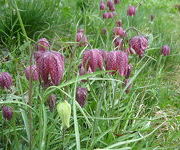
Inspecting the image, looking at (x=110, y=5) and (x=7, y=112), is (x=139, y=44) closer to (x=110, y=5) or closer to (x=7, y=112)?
(x=7, y=112)

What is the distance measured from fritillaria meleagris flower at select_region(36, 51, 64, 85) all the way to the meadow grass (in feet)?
0.13

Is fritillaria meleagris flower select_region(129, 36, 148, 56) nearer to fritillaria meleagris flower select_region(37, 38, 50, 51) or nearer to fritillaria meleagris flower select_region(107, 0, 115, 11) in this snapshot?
fritillaria meleagris flower select_region(37, 38, 50, 51)

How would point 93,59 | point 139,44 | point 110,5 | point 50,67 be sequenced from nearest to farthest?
point 50,67
point 93,59
point 139,44
point 110,5

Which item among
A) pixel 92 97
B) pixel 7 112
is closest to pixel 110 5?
pixel 92 97

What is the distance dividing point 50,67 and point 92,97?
3.02 feet

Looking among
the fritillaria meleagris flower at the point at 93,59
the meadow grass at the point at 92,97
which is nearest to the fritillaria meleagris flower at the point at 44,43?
the meadow grass at the point at 92,97

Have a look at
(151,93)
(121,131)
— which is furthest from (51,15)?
(121,131)

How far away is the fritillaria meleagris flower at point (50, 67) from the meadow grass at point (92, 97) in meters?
0.04

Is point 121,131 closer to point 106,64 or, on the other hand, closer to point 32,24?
point 106,64

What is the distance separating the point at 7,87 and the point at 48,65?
1.36ft

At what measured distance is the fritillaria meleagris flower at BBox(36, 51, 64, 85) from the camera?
1139 mm

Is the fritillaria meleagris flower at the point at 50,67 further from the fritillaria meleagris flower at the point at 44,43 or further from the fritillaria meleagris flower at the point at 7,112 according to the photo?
the fritillaria meleagris flower at the point at 7,112

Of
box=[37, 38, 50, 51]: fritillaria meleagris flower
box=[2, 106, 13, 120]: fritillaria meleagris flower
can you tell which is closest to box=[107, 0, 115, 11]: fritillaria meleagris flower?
box=[37, 38, 50, 51]: fritillaria meleagris flower

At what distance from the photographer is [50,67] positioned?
1.13 meters
